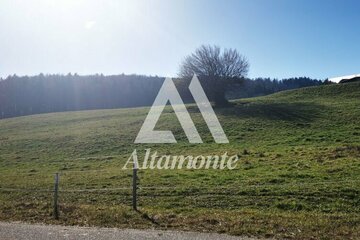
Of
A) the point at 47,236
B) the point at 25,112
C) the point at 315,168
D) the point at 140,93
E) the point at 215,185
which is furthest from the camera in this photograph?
the point at 140,93

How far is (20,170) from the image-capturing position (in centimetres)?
2864

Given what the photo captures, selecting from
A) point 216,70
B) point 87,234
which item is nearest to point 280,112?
point 216,70

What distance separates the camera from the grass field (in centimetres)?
1215

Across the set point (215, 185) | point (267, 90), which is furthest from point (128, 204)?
point (267, 90)

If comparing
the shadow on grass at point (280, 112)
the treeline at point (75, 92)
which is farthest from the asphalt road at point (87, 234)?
the treeline at point (75, 92)

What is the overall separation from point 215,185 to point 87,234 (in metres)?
7.92

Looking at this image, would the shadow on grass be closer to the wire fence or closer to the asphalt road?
the wire fence

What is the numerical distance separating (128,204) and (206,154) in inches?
538

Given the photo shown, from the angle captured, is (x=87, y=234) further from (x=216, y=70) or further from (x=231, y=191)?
(x=216, y=70)

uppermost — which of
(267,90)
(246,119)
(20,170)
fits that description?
(267,90)

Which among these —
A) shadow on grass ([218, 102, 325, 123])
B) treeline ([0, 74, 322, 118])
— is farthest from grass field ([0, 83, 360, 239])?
treeline ([0, 74, 322, 118])

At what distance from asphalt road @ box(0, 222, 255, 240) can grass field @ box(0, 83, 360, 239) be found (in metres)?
0.68

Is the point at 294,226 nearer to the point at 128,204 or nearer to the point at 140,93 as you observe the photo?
the point at 128,204

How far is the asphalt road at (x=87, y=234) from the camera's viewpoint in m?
10.6
